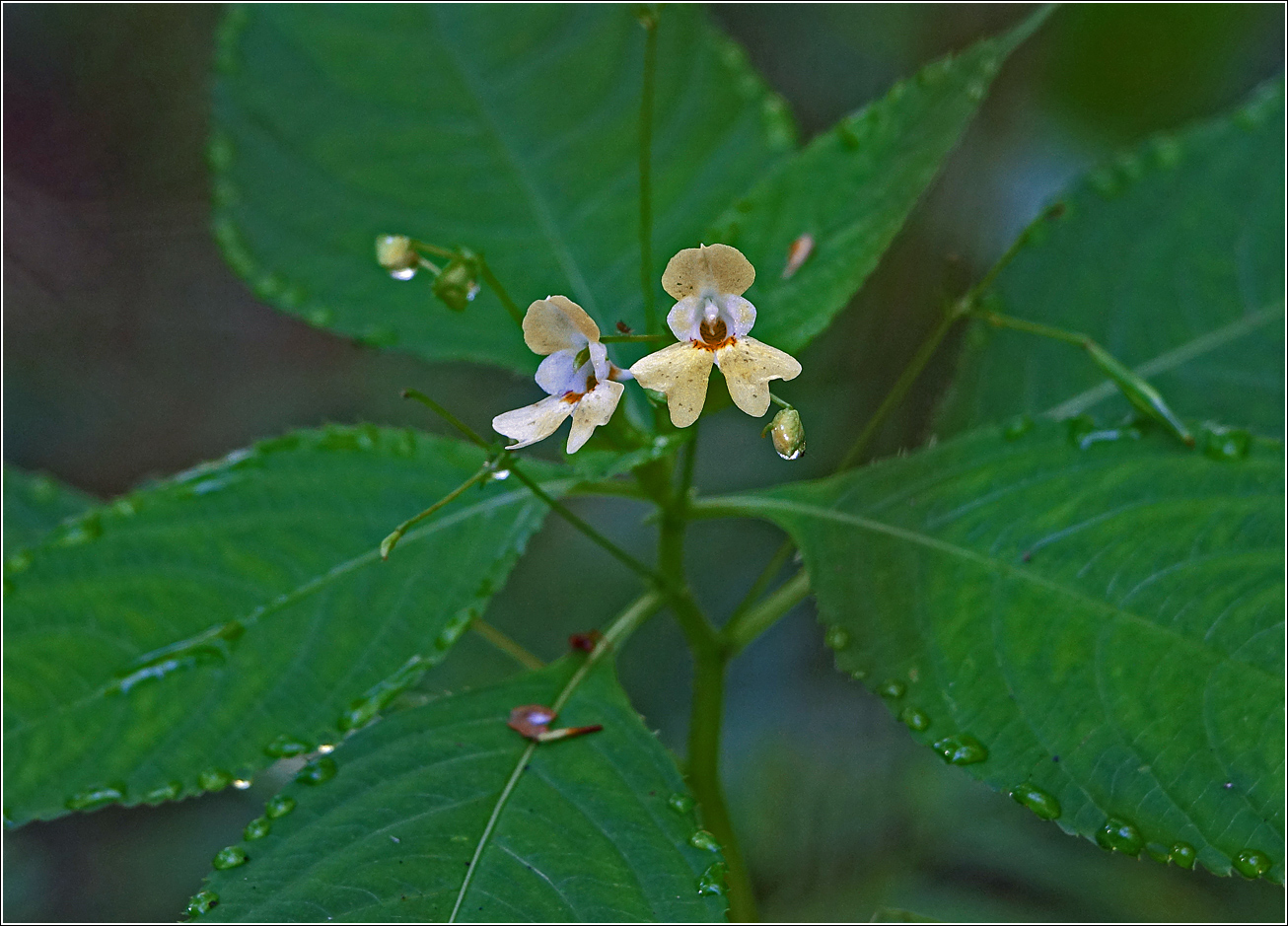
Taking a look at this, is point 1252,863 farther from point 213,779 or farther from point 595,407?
point 213,779

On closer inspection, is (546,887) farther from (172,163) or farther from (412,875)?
(172,163)

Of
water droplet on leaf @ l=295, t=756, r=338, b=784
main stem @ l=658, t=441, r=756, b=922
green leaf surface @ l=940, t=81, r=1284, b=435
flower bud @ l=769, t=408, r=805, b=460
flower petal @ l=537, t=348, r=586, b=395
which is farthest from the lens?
green leaf surface @ l=940, t=81, r=1284, b=435

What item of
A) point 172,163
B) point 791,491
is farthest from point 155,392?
point 791,491

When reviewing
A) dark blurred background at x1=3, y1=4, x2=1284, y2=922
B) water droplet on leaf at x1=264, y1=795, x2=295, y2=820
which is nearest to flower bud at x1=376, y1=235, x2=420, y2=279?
water droplet on leaf at x1=264, y1=795, x2=295, y2=820

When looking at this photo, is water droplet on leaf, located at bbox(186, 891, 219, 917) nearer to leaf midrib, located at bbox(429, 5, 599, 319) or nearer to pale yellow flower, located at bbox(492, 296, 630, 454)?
pale yellow flower, located at bbox(492, 296, 630, 454)

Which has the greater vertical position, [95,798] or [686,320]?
[686,320]

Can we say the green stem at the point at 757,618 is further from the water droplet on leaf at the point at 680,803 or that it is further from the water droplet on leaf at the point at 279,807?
the water droplet on leaf at the point at 279,807

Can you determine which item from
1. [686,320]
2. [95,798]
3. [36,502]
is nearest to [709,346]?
[686,320]
